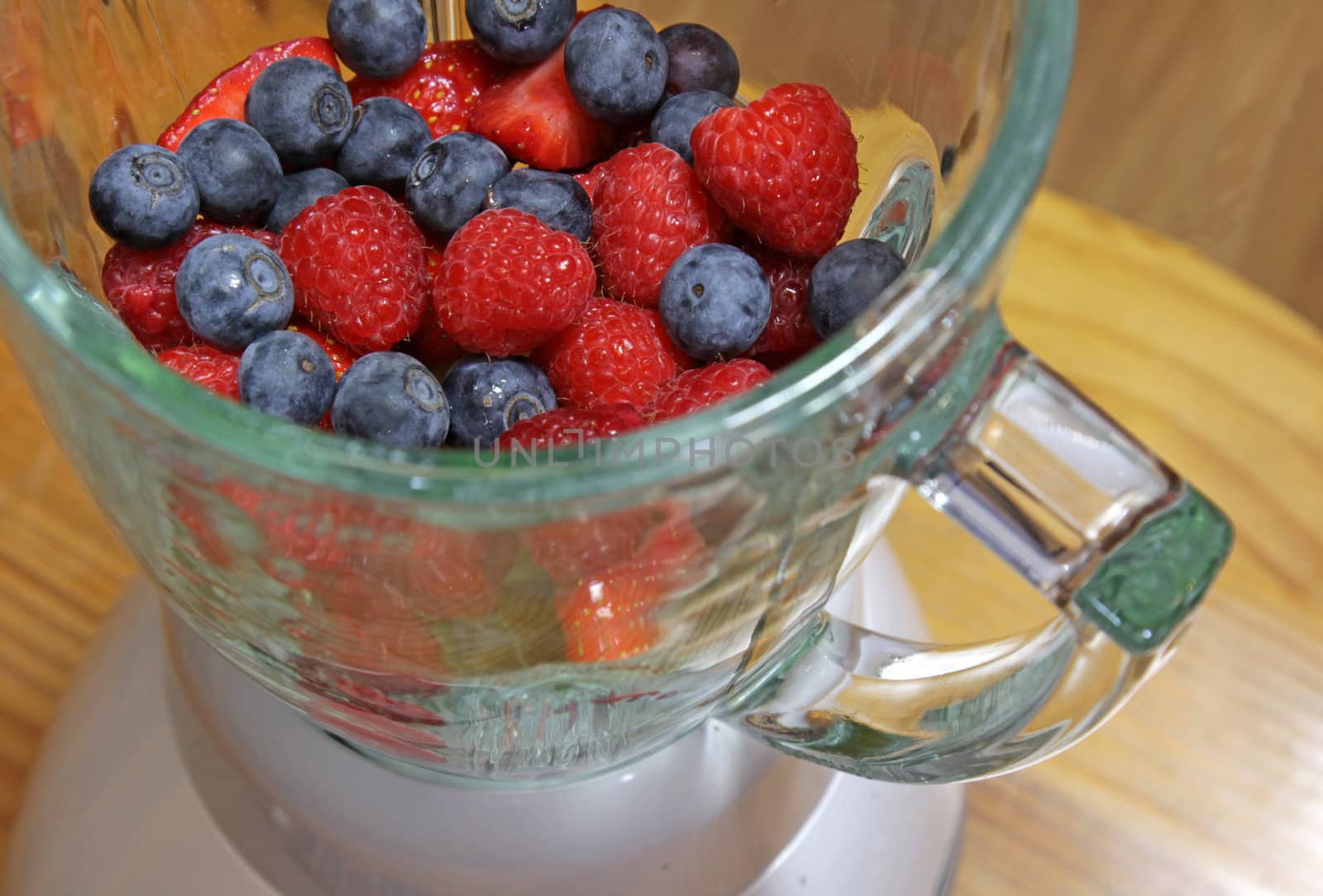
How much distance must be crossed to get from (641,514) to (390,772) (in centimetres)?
31

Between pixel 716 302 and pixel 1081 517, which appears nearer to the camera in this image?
pixel 1081 517

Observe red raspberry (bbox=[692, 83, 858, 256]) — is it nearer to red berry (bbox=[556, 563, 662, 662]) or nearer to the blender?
the blender

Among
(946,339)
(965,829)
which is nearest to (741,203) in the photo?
(946,339)

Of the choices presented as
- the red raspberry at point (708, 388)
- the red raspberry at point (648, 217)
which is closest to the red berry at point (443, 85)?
the red raspberry at point (648, 217)

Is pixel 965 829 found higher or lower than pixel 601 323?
lower

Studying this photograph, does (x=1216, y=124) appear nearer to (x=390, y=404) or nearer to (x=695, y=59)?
(x=695, y=59)

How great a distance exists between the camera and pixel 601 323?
61 centimetres

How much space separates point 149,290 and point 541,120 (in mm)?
205

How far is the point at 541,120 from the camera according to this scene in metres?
0.66

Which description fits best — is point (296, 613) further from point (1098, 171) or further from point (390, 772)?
point (1098, 171)

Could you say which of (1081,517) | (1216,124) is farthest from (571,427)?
(1216,124)

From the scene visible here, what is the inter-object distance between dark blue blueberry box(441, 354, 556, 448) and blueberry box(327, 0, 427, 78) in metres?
0.17

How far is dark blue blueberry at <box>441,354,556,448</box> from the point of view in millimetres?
584

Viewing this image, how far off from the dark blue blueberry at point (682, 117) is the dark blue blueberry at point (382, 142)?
119 millimetres
